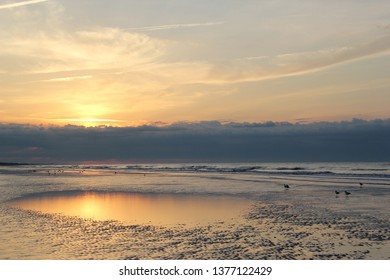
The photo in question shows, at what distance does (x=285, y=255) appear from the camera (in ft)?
44.4

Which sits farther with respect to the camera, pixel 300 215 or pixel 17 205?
pixel 17 205

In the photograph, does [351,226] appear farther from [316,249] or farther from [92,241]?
[92,241]

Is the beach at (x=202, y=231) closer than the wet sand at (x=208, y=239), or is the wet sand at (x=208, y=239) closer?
the wet sand at (x=208, y=239)

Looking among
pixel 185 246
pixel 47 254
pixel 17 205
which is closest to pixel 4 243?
pixel 47 254

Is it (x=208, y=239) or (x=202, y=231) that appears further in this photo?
(x=202, y=231)

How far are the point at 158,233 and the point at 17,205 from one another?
551 inches

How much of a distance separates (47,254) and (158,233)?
4726 mm

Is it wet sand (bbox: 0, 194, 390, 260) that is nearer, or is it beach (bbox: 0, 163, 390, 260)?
wet sand (bbox: 0, 194, 390, 260)

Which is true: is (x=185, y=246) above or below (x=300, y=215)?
below

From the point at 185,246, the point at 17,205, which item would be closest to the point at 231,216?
the point at 185,246

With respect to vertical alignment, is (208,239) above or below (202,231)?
below
